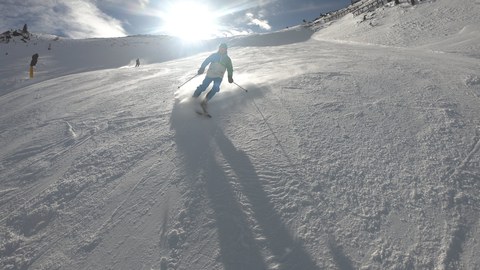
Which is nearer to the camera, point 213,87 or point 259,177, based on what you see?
point 259,177

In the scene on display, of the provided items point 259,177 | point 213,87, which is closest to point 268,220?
point 259,177

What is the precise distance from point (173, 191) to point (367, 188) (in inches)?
104

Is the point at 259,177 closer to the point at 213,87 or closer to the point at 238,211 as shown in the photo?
the point at 238,211

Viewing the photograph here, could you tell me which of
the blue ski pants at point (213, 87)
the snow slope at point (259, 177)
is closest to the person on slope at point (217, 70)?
the blue ski pants at point (213, 87)

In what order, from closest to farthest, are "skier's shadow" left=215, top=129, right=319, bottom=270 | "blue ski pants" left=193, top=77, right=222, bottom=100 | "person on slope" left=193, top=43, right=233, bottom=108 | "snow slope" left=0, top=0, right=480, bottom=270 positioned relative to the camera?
"skier's shadow" left=215, top=129, right=319, bottom=270
"snow slope" left=0, top=0, right=480, bottom=270
"blue ski pants" left=193, top=77, right=222, bottom=100
"person on slope" left=193, top=43, right=233, bottom=108

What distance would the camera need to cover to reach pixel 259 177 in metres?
4.40

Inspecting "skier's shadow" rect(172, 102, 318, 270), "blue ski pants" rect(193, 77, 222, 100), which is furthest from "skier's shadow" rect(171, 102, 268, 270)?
"blue ski pants" rect(193, 77, 222, 100)

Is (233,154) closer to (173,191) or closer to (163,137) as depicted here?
(173,191)

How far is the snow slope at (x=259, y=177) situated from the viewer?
11.0 ft

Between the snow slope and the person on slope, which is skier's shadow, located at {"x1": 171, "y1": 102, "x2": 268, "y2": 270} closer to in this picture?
the snow slope

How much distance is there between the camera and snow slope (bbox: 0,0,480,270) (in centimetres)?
336

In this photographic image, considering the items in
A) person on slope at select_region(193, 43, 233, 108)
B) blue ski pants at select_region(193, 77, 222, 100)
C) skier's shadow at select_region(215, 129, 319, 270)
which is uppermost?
person on slope at select_region(193, 43, 233, 108)

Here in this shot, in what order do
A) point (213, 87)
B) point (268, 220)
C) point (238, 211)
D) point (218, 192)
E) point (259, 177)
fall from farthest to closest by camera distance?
point (213, 87), point (259, 177), point (218, 192), point (238, 211), point (268, 220)

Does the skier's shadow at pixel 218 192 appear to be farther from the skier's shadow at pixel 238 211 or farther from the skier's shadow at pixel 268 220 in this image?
the skier's shadow at pixel 268 220
